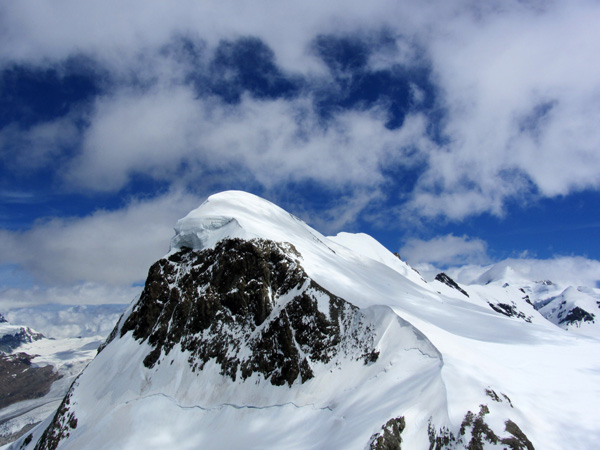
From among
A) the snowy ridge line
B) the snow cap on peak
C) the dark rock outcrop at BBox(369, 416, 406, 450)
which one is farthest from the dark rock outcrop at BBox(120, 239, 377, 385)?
the dark rock outcrop at BBox(369, 416, 406, 450)

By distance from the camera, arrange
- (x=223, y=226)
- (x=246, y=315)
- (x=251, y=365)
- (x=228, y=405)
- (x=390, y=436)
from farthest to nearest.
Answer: (x=223, y=226), (x=246, y=315), (x=251, y=365), (x=228, y=405), (x=390, y=436)

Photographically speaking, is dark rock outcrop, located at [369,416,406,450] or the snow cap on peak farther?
the snow cap on peak

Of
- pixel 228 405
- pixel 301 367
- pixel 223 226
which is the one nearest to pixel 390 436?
pixel 301 367

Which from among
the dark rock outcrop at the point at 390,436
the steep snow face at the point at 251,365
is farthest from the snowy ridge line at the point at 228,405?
the dark rock outcrop at the point at 390,436

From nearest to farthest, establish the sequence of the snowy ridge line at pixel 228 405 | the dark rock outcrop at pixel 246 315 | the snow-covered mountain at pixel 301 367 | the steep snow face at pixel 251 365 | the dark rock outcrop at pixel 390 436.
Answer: the dark rock outcrop at pixel 390 436 → the snow-covered mountain at pixel 301 367 → the steep snow face at pixel 251 365 → the snowy ridge line at pixel 228 405 → the dark rock outcrop at pixel 246 315

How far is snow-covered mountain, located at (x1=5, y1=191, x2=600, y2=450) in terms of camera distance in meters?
26.0

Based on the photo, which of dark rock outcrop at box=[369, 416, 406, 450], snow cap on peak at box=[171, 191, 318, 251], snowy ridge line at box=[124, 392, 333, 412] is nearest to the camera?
dark rock outcrop at box=[369, 416, 406, 450]

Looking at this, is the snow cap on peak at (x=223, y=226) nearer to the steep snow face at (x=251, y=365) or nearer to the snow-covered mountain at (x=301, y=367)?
the snow-covered mountain at (x=301, y=367)

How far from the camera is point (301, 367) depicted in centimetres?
3831

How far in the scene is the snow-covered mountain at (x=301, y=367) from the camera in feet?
85.4

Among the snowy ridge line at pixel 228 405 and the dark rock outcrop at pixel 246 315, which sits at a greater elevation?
the dark rock outcrop at pixel 246 315

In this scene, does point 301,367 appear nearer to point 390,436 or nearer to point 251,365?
point 251,365

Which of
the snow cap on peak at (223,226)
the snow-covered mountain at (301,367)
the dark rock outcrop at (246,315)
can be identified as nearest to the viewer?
the snow-covered mountain at (301,367)

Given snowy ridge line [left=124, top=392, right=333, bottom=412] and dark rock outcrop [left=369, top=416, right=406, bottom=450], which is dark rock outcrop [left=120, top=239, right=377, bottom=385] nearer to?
snowy ridge line [left=124, top=392, right=333, bottom=412]
